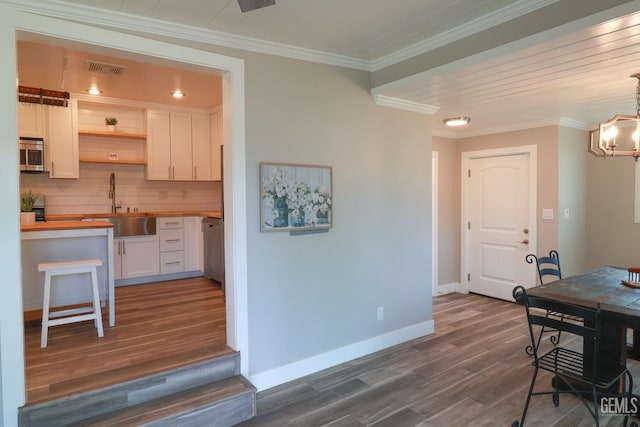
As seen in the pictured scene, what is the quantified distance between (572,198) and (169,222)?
554 centimetres

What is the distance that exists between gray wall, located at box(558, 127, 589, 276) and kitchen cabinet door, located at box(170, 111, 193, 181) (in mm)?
5137

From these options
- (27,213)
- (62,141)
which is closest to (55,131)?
(62,141)

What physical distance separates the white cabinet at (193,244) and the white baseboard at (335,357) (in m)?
3.00

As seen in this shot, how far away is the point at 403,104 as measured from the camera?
12.3 feet

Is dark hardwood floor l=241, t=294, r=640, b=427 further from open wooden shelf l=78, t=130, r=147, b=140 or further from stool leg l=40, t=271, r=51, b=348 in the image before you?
open wooden shelf l=78, t=130, r=147, b=140

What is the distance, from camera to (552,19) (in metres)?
2.17

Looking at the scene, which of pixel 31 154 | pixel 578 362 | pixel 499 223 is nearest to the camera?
pixel 578 362

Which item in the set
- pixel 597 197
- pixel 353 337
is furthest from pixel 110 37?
pixel 597 197

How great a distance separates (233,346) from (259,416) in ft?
1.74

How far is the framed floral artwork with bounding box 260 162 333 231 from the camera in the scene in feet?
9.45

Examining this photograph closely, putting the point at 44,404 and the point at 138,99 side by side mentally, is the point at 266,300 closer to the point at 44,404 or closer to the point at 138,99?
the point at 44,404

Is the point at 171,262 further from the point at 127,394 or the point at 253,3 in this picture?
the point at 253,3

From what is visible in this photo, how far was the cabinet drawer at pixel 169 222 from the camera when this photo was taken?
5.23m

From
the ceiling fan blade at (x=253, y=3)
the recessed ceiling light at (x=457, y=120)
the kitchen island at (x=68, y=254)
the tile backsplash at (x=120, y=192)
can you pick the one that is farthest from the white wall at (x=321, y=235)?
the tile backsplash at (x=120, y=192)
